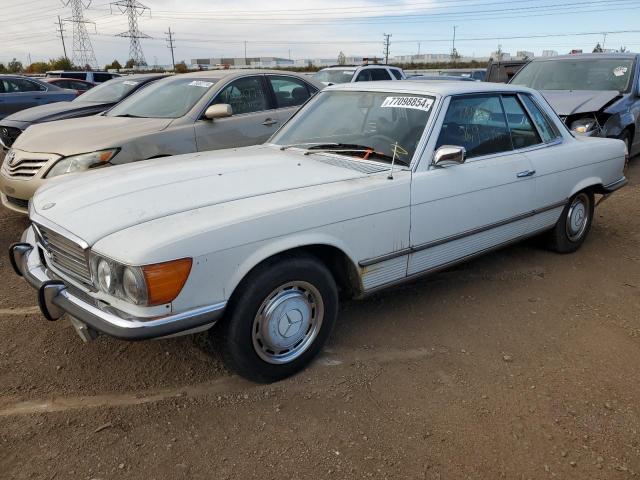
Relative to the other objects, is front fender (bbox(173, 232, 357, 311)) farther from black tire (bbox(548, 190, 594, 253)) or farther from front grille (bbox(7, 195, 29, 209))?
front grille (bbox(7, 195, 29, 209))

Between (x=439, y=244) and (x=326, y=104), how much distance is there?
150 cm

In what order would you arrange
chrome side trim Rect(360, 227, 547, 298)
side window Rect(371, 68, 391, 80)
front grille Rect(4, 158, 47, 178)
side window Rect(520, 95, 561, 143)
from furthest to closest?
side window Rect(371, 68, 391, 80)
front grille Rect(4, 158, 47, 178)
side window Rect(520, 95, 561, 143)
chrome side trim Rect(360, 227, 547, 298)

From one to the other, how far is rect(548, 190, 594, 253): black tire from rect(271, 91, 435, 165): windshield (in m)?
2.00

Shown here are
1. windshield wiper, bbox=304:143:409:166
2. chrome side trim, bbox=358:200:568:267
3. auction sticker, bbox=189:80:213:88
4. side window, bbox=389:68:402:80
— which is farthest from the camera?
side window, bbox=389:68:402:80

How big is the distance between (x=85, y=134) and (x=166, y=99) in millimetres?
1128

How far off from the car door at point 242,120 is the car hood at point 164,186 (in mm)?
2068

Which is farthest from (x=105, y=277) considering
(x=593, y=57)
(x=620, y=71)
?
(x=593, y=57)

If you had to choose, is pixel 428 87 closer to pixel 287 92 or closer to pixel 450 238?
pixel 450 238

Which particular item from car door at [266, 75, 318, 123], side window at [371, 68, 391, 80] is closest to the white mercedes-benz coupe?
car door at [266, 75, 318, 123]

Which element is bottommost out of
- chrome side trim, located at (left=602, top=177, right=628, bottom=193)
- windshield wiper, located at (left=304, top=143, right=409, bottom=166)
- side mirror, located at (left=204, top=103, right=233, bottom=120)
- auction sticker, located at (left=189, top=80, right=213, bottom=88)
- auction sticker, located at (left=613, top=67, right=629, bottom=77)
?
chrome side trim, located at (left=602, top=177, right=628, bottom=193)

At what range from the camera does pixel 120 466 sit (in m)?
2.26

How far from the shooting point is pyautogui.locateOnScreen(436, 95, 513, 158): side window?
3.53 meters

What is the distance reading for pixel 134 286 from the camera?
2262 millimetres

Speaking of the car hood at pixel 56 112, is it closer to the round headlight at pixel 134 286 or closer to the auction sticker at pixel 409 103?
the auction sticker at pixel 409 103
